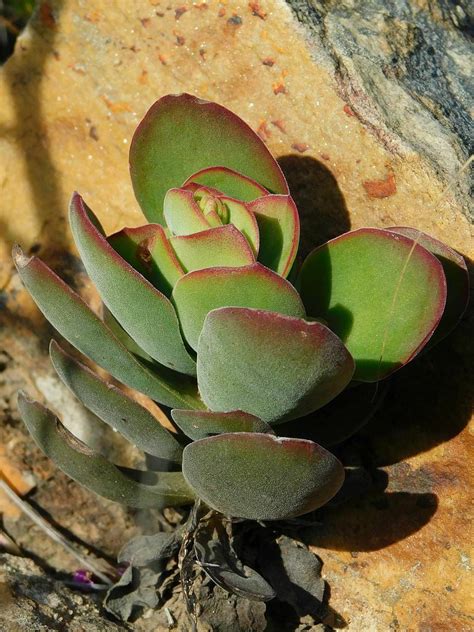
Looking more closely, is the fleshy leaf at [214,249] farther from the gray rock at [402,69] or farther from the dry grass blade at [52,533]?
the dry grass blade at [52,533]

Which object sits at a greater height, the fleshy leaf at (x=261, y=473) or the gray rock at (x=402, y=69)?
the gray rock at (x=402, y=69)

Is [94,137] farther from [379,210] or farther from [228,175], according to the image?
[379,210]

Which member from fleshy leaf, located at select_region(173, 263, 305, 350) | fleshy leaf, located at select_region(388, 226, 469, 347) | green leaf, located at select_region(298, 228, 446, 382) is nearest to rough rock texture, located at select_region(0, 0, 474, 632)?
fleshy leaf, located at select_region(388, 226, 469, 347)

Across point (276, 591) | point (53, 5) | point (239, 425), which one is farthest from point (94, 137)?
point (276, 591)

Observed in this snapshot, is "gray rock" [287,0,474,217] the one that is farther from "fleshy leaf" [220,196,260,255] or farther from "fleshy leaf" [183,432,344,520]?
"fleshy leaf" [183,432,344,520]

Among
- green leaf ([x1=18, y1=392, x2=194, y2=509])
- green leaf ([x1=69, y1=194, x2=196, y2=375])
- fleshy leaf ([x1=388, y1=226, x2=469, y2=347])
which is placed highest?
fleshy leaf ([x1=388, y1=226, x2=469, y2=347])

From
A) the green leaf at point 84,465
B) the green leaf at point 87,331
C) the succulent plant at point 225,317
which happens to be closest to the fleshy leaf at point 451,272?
the succulent plant at point 225,317

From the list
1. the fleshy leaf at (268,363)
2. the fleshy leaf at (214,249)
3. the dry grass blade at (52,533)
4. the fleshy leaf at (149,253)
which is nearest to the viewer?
the fleshy leaf at (268,363)
